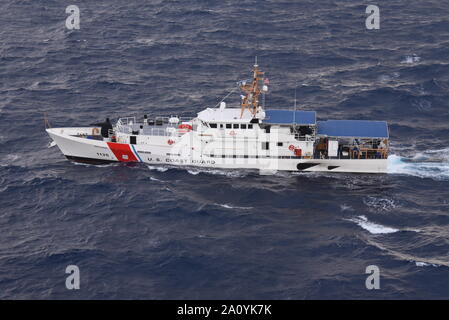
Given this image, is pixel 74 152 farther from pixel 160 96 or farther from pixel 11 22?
pixel 11 22

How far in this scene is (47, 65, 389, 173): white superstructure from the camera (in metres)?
78.8

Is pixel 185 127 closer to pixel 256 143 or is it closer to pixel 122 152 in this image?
pixel 122 152

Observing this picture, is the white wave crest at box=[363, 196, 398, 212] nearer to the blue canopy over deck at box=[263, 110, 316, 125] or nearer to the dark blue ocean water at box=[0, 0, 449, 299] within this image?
the dark blue ocean water at box=[0, 0, 449, 299]

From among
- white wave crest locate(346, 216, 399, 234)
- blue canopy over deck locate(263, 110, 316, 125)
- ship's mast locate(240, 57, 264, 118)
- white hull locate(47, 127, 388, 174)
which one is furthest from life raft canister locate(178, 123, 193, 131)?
white wave crest locate(346, 216, 399, 234)

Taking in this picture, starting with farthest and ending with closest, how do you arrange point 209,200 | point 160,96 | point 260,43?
point 260,43 → point 160,96 → point 209,200

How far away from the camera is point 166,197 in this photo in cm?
7212

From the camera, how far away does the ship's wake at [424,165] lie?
7694 centimetres

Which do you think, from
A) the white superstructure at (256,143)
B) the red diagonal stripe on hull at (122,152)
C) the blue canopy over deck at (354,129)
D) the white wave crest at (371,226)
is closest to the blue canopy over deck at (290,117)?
the white superstructure at (256,143)

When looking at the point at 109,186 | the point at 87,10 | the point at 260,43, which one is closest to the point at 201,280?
the point at 109,186

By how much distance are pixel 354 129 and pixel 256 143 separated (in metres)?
12.5

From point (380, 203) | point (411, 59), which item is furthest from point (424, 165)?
point (411, 59)

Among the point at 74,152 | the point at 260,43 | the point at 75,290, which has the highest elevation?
the point at 260,43

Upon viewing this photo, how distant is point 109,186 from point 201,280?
22338 millimetres

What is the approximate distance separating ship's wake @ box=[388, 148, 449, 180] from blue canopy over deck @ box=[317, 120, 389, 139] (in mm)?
4472
